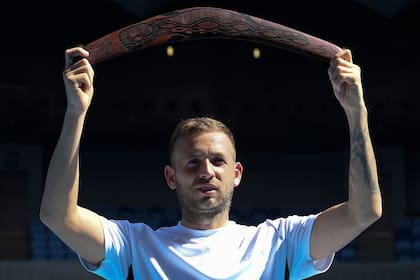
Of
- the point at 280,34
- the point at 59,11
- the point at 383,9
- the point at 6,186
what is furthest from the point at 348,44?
the point at 280,34

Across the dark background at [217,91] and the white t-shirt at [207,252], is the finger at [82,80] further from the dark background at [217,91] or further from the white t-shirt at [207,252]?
the dark background at [217,91]

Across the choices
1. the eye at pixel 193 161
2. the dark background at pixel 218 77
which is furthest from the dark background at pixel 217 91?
the eye at pixel 193 161

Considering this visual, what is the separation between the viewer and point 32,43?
65.5 feet

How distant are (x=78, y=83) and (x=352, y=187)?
92 cm

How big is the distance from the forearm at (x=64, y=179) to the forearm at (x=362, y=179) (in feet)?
2.85

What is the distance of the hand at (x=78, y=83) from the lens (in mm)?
3094

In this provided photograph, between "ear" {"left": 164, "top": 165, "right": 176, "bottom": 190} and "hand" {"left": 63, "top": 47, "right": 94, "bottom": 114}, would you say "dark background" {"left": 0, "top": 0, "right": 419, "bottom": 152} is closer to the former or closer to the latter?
"ear" {"left": 164, "top": 165, "right": 176, "bottom": 190}

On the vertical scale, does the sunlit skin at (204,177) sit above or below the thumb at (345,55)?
below

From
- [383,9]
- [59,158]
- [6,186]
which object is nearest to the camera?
[59,158]

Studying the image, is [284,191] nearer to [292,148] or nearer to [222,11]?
[292,148]

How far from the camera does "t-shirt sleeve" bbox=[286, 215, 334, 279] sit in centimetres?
325

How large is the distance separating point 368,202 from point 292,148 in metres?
18.3

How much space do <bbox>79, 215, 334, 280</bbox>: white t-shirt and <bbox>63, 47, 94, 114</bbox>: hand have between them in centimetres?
39

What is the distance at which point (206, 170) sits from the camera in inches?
125
